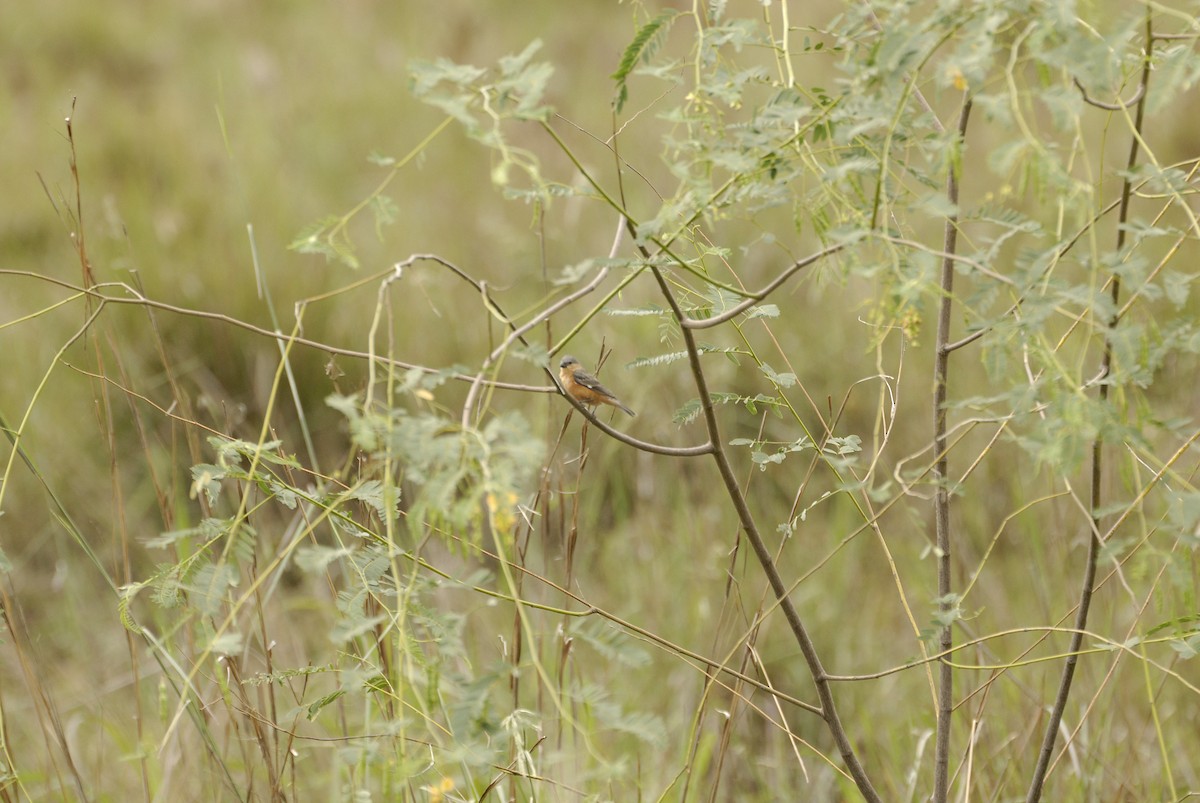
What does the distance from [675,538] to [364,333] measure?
177 cm

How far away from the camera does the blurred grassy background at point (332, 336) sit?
3652mm

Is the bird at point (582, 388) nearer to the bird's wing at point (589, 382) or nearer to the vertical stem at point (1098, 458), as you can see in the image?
the bird's wing at point (589, 382)

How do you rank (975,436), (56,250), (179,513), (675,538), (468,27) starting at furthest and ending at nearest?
(468,27)
(56,250)
(975,436)
(675,538)
(179,513)

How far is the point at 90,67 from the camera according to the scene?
7945 millimetres

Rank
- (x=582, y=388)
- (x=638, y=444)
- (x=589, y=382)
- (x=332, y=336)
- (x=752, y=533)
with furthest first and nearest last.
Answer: (x=332, y=336)
(x=582, y=388)
(x=589, y=382)
(x=752, y=533)
(x=638, y=444)

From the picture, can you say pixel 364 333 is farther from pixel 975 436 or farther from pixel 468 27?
pixel 468 27

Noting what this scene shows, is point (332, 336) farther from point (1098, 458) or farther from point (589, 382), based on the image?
point (1098, 458)

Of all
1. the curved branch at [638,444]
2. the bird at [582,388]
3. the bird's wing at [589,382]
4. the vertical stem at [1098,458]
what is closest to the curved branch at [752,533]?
the curved branch at [638,444]

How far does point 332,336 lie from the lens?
498 cm

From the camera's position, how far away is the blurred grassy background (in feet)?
12.0

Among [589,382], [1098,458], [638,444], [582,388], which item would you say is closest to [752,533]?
[638,444]

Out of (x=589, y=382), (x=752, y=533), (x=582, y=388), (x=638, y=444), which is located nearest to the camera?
(x=638, y=444)

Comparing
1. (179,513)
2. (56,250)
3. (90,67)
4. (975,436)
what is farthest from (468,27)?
(179,513)

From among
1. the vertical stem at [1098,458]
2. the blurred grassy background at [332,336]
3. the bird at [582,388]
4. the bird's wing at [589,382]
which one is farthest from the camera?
the blurred grassy background at [332,336]
